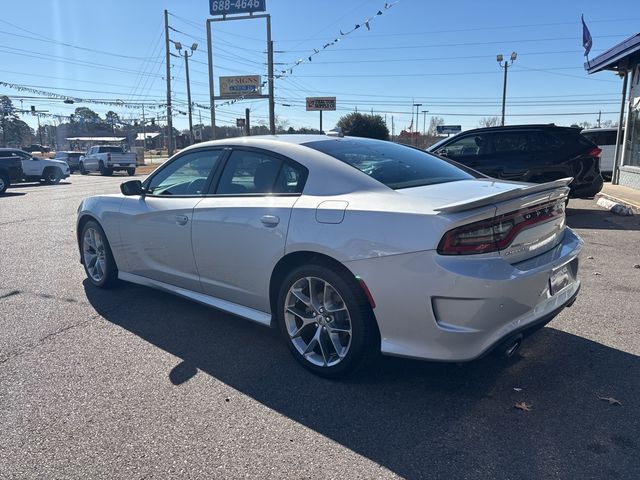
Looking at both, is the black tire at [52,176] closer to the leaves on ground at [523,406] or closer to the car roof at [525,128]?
the car roof at [525,128]

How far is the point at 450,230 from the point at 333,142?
159 cm

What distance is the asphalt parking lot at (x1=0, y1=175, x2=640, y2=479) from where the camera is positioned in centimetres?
246

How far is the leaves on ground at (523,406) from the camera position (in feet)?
9.48

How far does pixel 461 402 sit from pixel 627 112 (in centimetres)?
1552

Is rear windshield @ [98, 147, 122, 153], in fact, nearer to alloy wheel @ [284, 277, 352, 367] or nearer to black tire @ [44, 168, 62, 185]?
black tire @ [44, 168, 62, 185]

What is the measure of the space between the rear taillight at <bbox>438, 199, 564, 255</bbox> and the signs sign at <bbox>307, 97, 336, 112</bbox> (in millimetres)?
42406

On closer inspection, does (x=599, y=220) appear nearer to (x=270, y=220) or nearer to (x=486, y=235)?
(x=486, y=235)

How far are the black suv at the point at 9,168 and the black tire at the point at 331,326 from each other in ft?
62.5

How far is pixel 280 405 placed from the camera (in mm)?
3018

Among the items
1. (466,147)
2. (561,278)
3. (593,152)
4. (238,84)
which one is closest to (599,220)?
(593,152)

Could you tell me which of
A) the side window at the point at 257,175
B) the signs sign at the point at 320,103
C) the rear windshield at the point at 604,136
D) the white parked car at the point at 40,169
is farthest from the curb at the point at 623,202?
the signs sign at the point at 320,103

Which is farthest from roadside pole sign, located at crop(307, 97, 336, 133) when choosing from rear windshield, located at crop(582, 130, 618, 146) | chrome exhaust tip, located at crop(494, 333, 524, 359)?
chrome exhaust tip, located at crop(494, 333, 524, 359)

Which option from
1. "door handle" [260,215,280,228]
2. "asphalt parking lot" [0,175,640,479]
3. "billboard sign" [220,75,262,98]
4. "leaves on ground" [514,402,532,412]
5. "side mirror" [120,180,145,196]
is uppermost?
"billboard sign" [220,75,262,98]

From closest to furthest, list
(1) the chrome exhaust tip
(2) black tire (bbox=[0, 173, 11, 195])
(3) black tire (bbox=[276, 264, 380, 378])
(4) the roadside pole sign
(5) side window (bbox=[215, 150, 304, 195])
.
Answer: (1) the chrome exhaust tip, (3) black tire (bbox=[276, 264, 380, 378]), (5) side window (bbox=[215, 150, 304, 195]), (2) black tire (bbox=[0, 173, 11, 195]), (4) the roadside pole sign
